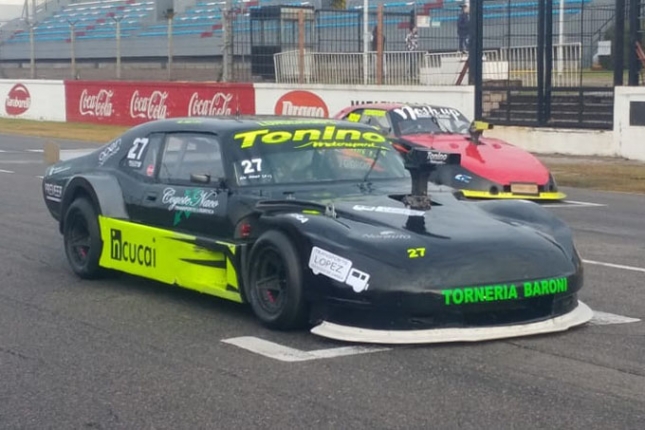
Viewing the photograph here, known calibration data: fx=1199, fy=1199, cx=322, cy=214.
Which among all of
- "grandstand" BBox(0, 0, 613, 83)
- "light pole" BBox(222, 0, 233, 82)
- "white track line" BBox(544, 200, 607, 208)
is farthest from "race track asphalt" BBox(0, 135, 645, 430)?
"light pole" BBox(222, 0, 233, 82)

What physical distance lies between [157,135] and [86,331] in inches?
80.1

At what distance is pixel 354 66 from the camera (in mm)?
29531

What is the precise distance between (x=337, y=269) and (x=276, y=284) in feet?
2.08

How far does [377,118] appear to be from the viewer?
16.8 metres

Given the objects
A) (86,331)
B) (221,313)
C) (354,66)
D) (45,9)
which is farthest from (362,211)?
(45,9)

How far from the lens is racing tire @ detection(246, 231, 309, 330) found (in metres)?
7.32

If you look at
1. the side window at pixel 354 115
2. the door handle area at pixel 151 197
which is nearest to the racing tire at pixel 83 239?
the door handle area at pixel 151 197

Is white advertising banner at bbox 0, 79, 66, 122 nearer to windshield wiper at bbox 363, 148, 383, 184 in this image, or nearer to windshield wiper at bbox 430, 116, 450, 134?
windshield wiper at bbox 430, 116, 450, 134

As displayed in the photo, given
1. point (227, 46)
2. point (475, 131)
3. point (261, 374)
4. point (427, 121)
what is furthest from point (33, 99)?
point (261, 374)

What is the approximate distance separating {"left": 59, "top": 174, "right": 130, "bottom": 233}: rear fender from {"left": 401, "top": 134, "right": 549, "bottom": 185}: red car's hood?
6543 mm

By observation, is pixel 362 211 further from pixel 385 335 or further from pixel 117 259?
pixel 117 259

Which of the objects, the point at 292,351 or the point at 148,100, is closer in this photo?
the point at 292,351

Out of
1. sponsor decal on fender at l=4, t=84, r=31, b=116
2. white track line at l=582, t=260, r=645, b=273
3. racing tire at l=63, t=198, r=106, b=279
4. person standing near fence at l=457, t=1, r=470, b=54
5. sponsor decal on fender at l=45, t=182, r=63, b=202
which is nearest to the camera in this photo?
racing tire at l=63, t=198, r=106, b=279

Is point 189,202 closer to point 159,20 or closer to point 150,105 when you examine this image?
point 150,105
